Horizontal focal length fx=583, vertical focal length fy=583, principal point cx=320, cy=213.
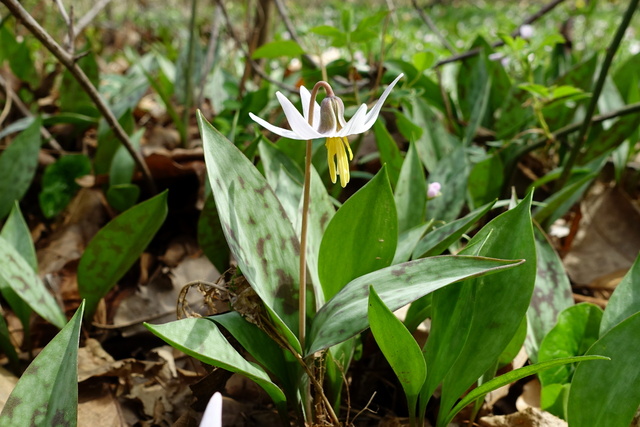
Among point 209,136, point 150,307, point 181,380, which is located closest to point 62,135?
point 150,307

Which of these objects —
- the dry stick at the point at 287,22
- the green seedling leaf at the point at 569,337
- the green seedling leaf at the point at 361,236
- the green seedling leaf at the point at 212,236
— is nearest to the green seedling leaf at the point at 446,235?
the green seedling leaf at the point at 361,236

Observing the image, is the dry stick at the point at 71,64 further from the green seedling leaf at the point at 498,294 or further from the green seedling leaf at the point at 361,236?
the green seedling leaf at the point at 498,294

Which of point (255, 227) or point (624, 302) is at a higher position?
point (255, 227)

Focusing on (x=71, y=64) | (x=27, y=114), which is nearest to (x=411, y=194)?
(x=71, y=64)

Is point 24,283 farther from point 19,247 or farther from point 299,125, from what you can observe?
point 299,125

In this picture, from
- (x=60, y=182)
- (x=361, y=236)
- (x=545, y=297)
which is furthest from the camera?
(x=60, y=182)

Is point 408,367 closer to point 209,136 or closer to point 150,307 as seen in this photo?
point 209,136
